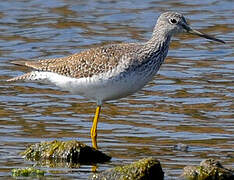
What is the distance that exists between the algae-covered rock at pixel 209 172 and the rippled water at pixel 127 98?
1.07ft

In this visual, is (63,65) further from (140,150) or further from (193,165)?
(193,165)

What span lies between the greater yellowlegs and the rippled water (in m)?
0.74

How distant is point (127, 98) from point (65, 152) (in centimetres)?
417

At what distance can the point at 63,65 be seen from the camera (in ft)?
37.7

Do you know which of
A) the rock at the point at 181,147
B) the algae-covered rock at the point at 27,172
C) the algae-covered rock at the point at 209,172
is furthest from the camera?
the rock at the point at 181,147

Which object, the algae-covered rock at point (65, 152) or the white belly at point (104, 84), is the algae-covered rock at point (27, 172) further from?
the white belly at point (104, 84)

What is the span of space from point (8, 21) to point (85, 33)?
2.15 metres

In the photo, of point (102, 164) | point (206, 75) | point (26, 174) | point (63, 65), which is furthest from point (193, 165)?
point (206, 75)

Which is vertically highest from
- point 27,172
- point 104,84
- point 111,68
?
point 111,68

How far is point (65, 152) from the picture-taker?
32.2 ft

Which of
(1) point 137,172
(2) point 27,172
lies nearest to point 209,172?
(1) point 137,172

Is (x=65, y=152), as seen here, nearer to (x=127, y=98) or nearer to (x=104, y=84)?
(x=104, y=84)

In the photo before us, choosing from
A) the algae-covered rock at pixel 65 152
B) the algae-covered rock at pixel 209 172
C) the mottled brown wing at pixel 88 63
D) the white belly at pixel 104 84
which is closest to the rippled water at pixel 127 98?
the algae-covered rock at pixel 65 152

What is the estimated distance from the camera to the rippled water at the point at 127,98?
35.0 feet
